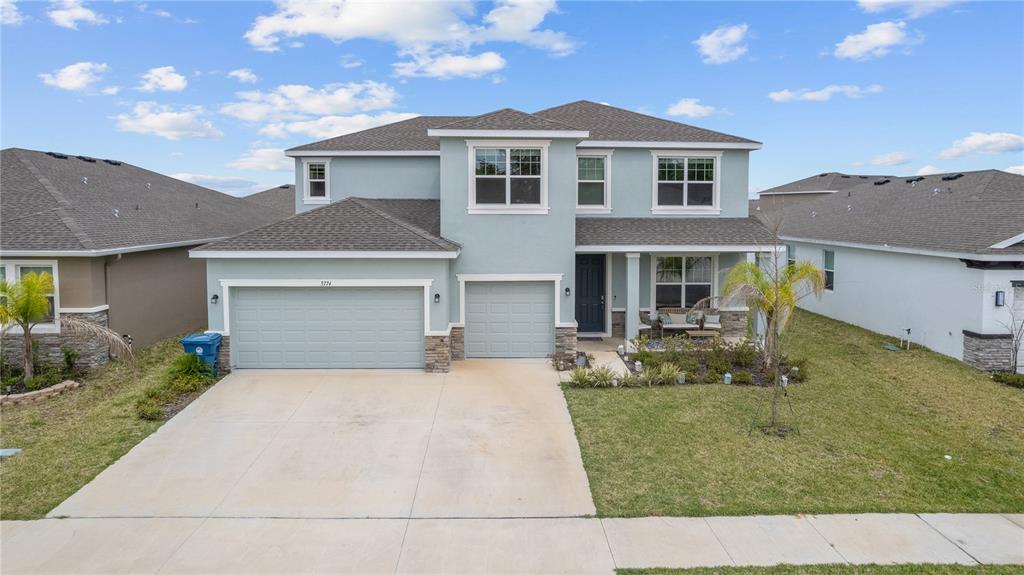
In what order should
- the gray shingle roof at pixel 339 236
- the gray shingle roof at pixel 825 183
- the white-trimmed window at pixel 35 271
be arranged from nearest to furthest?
the gray shingle roof at pixel 339 236
the white-trimmed window at pixel 35 271
the gray shingle roof at pixel 825 183

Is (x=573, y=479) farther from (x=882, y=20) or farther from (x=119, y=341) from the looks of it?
(x=882, y=20)

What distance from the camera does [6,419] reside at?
10.3 metres

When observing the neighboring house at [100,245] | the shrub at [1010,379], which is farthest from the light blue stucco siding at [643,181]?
the neighboring house at [100,245]

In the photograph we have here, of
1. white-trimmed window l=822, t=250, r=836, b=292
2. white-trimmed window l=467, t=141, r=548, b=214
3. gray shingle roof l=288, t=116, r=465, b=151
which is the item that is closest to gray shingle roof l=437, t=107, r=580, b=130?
white-trimmed window l=467, t=141, r=548, b=214

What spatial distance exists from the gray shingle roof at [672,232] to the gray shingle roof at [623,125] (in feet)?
7.07

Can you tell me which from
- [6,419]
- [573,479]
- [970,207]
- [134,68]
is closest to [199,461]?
[6,419]

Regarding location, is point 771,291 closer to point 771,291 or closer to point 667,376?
point 771,291

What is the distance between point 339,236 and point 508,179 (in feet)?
13.1

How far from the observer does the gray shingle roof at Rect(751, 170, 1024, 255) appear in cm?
1448

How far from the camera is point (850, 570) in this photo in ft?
19.3

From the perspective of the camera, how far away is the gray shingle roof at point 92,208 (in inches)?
537

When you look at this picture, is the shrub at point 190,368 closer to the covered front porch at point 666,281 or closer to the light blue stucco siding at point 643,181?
the covered front porch at point 666,281

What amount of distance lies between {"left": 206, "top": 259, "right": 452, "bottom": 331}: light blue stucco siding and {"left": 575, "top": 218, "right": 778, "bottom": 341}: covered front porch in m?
4.30

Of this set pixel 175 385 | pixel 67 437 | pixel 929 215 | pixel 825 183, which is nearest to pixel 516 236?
pixel 175 385
